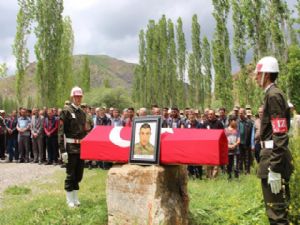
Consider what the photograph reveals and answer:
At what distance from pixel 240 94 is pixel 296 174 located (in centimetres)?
2579

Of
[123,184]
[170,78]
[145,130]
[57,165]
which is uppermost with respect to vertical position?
[170,78]

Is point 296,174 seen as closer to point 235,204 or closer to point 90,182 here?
point 235,204

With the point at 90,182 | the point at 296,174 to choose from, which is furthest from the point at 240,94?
the point at 296,174

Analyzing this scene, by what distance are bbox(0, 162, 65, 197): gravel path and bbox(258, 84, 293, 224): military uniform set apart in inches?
306

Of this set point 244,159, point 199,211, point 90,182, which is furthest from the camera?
point 244,159

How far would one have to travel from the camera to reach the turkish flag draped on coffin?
5688mm

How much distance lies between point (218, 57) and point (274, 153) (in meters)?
25.7

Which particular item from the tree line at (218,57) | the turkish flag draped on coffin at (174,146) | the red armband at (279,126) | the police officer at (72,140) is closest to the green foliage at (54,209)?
the police officer at (72,140)

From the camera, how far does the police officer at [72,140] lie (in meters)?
7.92

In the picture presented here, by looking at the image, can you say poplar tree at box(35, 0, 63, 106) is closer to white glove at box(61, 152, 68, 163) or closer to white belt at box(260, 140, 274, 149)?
white glove at box(61, 152, 68, 163)

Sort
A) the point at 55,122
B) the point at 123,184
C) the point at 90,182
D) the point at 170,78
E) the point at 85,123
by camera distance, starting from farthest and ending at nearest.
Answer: the point at 170,78, the point at 55,122, the point at 90,182, the point at 85,123, the point at 123,184

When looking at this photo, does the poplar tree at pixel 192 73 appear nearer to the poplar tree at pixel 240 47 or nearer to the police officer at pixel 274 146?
the poplar tree at pixel 240 47

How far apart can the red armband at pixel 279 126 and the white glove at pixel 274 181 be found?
1.42ft

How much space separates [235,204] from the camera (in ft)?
21.5
